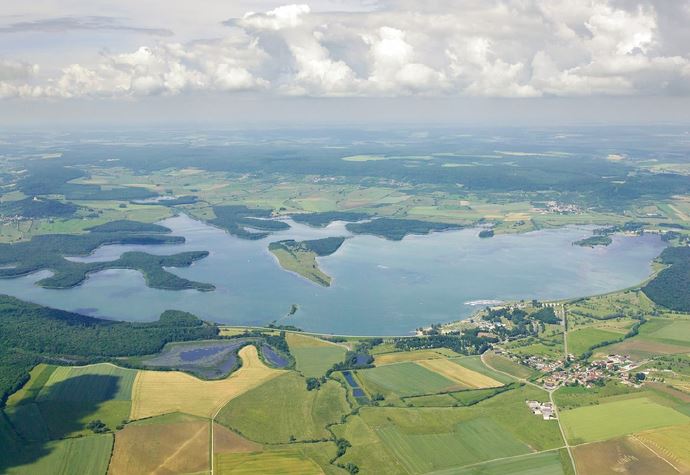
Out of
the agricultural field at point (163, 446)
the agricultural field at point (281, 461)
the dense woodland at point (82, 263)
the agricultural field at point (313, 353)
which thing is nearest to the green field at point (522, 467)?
the agricultural field at point (281, 461)

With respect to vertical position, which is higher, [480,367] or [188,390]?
[480,367]

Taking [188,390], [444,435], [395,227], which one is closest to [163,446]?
[188,390]

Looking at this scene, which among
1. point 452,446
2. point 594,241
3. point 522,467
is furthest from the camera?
point 594,241

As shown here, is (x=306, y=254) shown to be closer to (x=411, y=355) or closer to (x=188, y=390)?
(x=411, y=355)

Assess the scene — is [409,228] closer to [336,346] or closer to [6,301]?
[336,346]

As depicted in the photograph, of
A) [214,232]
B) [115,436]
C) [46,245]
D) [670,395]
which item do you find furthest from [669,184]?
[115,436]
